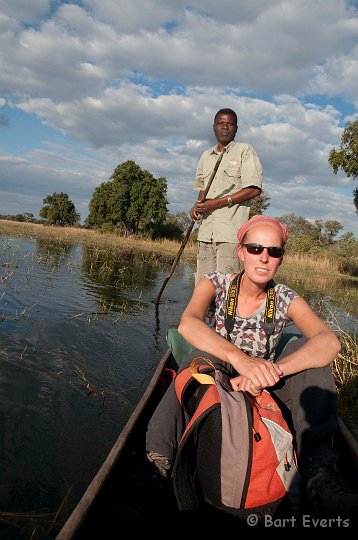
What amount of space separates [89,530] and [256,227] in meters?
1.92

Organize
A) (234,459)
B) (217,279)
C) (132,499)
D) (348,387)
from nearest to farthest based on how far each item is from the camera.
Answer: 1. (234,459)
2. (132,499)
3. (217,279)
4. (348,387)

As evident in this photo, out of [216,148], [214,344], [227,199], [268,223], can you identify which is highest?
[216,148]

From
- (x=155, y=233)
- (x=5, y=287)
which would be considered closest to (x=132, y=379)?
(x=5, y=287)

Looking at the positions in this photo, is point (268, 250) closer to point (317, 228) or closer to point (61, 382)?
point (61, 382)

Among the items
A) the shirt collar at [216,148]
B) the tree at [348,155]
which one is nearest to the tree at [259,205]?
the tree at [348,155]

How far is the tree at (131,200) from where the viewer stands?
3931 cm

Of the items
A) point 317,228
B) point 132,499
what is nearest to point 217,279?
point 132,499

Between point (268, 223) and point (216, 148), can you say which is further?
point (216, 148)

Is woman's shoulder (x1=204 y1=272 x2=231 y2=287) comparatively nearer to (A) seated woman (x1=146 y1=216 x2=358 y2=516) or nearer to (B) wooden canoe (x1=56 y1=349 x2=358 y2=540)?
(A) seated woman (x1=146 y1=216 x2=358 y2=516)

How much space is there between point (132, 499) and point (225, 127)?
3.98 m

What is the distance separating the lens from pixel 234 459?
187 centimetres

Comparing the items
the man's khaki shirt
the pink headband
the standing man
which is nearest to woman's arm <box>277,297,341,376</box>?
the pink headband

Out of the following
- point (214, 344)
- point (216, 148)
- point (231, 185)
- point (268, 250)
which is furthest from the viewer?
point (216, 148)

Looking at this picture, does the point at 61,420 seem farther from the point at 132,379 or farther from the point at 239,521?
the point at 239,521
